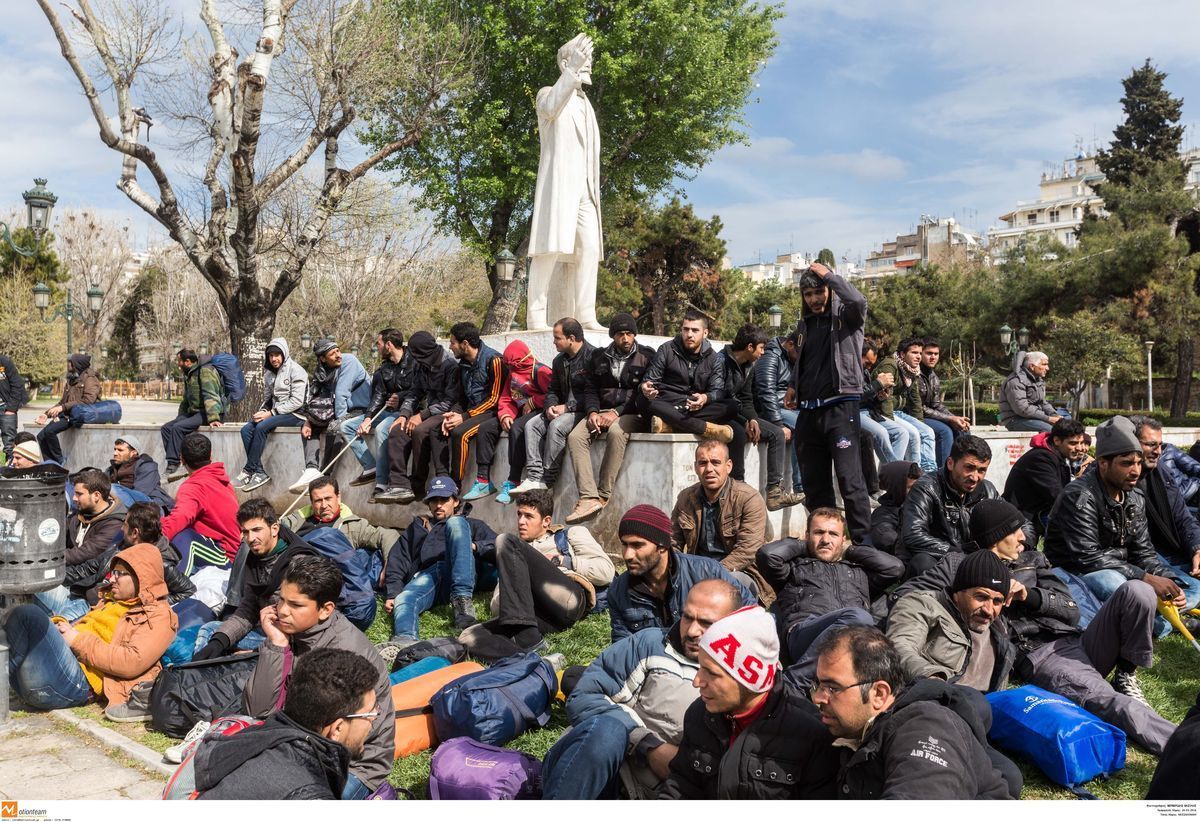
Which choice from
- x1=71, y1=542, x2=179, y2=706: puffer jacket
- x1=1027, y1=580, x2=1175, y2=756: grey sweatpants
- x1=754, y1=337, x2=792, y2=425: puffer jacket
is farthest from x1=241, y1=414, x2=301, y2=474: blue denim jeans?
x1=1027, y1=580, x2=1175, y2=756: grey sweatpants

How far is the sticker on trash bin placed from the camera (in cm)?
507

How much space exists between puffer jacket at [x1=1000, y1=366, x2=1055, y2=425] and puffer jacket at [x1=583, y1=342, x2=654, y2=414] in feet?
15.7

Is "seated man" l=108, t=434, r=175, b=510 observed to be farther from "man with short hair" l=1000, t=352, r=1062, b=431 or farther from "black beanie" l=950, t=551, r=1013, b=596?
"man with short hair" l=1000, t=352, r=1062, b=431

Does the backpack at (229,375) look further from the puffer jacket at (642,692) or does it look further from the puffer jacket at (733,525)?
the puffer jacket at (642,692)

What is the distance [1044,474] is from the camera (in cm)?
699

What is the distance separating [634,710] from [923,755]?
1570mm

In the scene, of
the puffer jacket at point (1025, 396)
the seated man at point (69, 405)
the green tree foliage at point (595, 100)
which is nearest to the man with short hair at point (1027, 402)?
the puffer jacket at point (1025, 396)

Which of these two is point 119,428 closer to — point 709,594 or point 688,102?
point 709,594

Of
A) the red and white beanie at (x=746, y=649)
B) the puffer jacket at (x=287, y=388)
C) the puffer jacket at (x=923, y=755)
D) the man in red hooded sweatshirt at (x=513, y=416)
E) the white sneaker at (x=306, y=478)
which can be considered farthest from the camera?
the puffer jacket at (x=287, y=388)

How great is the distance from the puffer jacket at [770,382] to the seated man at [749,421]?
0.05m

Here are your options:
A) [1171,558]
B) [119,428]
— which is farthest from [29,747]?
[119,428]

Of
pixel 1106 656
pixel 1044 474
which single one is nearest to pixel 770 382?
pixel 1044 474

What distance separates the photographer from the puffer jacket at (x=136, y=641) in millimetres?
5457

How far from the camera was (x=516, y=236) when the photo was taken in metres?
26.7
